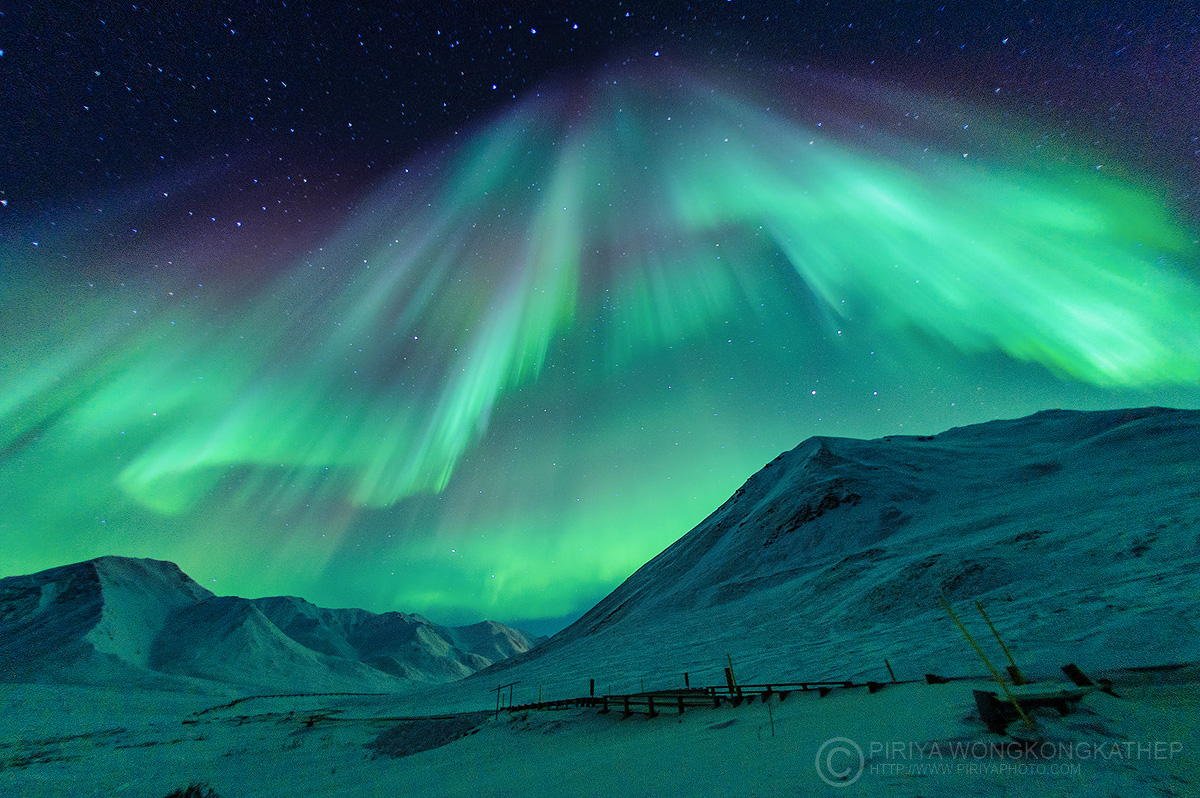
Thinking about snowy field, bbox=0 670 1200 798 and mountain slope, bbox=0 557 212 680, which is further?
mountain slope, bbox=0 557 212 680

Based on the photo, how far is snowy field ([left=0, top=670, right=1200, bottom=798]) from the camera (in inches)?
313

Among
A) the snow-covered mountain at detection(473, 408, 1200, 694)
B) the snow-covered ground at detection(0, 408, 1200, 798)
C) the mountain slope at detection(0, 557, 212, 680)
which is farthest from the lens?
the mountain slope at detection(0, 557, 212, 680)

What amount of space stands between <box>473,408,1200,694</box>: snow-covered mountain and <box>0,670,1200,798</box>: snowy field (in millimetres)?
6919

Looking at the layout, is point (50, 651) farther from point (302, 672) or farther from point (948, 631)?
point (948, 631)

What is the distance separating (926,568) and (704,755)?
28.8 meters

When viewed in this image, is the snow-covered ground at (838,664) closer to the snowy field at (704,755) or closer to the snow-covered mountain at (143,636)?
the snowy field at (704,755)

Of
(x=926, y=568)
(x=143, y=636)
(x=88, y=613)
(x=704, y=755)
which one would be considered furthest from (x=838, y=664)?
(x=88, y=613)

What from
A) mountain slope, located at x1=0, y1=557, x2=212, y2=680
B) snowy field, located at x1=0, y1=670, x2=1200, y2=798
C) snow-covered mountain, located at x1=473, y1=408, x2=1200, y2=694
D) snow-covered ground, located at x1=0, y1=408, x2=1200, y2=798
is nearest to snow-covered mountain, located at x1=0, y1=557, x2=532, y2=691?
mountain slope, located at x1=0, y1=557, x2=212, y2=680

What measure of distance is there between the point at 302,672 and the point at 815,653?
515 feet

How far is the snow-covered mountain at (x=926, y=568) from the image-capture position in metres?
20.2

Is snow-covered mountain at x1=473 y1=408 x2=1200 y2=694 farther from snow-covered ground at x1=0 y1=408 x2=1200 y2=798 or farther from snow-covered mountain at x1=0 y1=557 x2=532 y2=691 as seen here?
snow-covered mountain at x1=0 y1=557 x2=532 y2=691

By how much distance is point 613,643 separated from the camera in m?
51.4

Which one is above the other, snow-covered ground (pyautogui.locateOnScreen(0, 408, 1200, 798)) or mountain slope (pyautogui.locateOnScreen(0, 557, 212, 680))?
mountain slope (pyautogui.locateOnScreen(0, 557, 212, 680))

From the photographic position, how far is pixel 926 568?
112 ft
